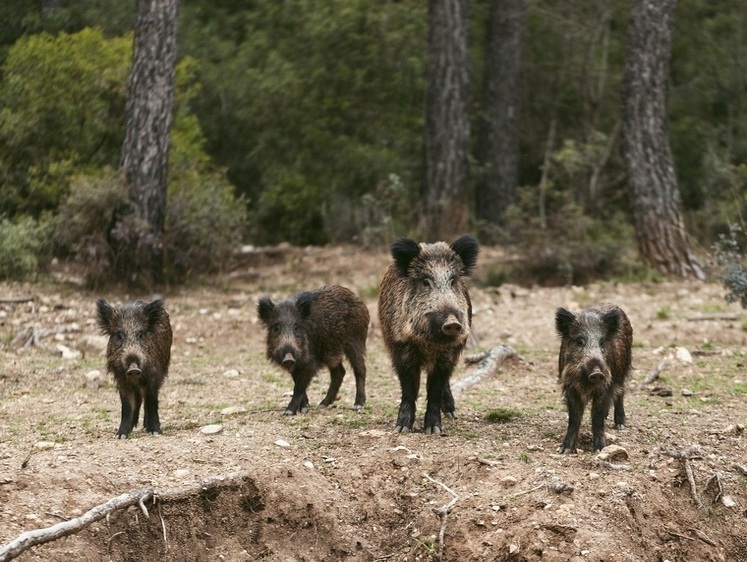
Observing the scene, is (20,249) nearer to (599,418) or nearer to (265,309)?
(265,309)

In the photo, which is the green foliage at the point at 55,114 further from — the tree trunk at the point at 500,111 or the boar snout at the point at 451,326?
the boar snout at the point at 451,326

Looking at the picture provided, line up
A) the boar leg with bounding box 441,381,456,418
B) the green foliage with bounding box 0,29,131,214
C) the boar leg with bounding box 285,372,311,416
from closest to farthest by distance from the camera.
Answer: the boar leg with bounding box 441,381,456,418 < the boar leg with bounding box 285,372,311,416 < the green foliage with bounding box 0,29,131,214

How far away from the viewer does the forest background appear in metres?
16.5

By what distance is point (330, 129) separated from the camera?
72.7ft

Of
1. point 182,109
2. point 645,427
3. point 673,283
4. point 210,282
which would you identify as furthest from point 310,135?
point 645,427

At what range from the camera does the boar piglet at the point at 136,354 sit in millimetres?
8328

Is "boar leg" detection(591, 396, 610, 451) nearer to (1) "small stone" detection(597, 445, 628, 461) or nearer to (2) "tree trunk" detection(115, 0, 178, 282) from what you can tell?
(1) "small stone" detection(597, 445, 628, 461)

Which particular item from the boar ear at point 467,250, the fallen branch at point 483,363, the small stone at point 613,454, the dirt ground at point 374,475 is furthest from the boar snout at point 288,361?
the small stone at point 613,454

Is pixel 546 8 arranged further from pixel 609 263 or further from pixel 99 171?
pixel 99 171

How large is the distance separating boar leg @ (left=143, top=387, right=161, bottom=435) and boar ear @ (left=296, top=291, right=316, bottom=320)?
1525mm

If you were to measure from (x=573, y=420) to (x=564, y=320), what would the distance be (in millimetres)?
705

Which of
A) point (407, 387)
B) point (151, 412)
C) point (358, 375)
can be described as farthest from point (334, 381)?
point (151, 412)

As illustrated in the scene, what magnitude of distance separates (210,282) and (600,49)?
12.1 metres

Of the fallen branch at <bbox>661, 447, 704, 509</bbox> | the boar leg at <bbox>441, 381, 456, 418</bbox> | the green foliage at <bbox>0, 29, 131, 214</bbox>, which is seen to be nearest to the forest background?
the green foliage at <bbox>0, 29, 131, 214</bbox>
